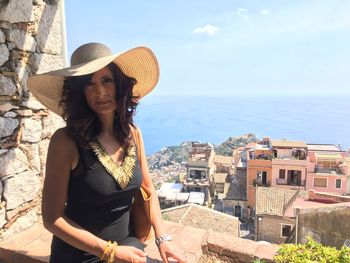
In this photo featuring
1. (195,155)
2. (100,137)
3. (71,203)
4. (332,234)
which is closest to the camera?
(71,203)

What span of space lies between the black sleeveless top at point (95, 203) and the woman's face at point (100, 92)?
0.24m

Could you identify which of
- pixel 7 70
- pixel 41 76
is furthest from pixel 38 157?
pixel 41 76

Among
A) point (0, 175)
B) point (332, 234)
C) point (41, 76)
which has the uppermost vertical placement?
point (41, 76)

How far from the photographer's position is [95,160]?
1.50 meters

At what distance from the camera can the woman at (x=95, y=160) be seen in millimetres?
1424

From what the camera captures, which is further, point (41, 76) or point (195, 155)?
point (195, 155)

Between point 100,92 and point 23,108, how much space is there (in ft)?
4.19

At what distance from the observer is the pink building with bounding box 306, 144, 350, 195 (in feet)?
65.2

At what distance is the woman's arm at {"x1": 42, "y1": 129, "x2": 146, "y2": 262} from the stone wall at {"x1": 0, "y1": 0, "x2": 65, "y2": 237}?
47.0 inches

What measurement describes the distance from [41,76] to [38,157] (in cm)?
125

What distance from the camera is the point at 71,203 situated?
1521mm

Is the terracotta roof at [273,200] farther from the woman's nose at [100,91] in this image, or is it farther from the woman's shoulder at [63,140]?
the woman's shoulder at [63,140]

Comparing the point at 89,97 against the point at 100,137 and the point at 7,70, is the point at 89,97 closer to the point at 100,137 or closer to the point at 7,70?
the point at 100,137

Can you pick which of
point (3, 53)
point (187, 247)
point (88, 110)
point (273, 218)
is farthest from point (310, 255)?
point (273, 218)
